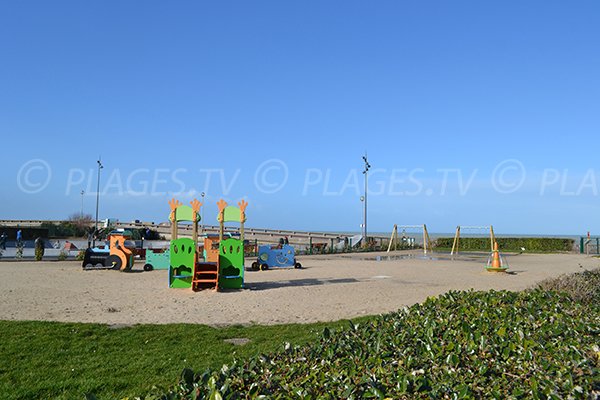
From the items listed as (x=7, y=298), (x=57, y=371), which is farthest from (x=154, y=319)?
(x=7, y=298)

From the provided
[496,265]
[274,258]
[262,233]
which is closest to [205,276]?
[274,258]

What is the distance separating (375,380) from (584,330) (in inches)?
85.4

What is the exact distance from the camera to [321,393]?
8.64 ft

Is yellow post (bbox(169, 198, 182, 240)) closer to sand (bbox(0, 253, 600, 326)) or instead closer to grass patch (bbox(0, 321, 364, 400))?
sand (bbox(0, 253, 600, 326))

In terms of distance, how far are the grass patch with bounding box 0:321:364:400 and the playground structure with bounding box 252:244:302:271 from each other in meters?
12.3

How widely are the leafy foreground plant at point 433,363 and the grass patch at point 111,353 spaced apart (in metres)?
1.77

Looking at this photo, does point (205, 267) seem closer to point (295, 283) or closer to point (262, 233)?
point (295, 283)

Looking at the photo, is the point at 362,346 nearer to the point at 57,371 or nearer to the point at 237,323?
the point at 57,371

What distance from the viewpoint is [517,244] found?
4738 cm

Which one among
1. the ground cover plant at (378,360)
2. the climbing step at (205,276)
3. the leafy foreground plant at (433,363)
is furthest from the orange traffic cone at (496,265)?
the leafy foreground plant at (433,363)

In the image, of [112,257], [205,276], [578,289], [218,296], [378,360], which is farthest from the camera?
[112,257]

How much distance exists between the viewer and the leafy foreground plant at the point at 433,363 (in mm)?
2656

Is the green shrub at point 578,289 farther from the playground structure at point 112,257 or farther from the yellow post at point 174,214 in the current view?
the playground structure at point 112,257

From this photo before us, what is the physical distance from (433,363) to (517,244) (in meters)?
48.5
